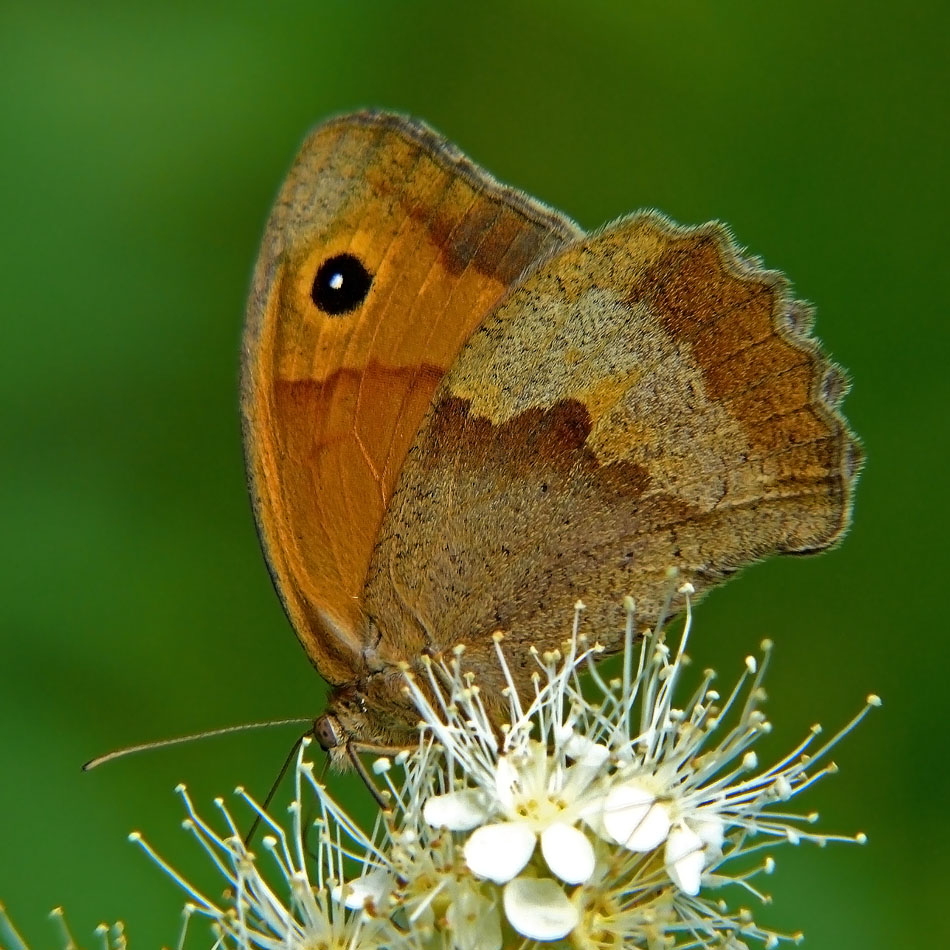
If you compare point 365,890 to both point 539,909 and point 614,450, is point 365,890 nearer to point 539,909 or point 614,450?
point 539,909

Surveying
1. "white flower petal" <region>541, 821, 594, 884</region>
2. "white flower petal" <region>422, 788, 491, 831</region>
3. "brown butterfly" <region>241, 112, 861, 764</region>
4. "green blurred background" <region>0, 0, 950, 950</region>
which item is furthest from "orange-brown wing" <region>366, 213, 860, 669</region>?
"green blurred background" <region>0, 0, 950, 950</region>

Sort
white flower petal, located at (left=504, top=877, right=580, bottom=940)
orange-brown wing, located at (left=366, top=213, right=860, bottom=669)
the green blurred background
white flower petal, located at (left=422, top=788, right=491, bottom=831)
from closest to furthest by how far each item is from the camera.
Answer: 1. white flower petal, located at (left=504, top=877, right=580, bottom=940)
2. white flower petal, located at (left=422, top=788, right=491, bottom=831)
3. orange-brown wing, located at (left=366, top=213, right=860, bottom=669)
4. the green blurred background

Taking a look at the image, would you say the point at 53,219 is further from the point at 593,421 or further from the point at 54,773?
the point at 593,421

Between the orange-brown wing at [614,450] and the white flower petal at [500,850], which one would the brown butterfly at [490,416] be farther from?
the white flower petal at [500,850]

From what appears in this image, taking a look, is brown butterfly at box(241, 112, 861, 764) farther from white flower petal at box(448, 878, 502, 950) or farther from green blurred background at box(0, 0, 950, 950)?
green blurred background at box(0, 0, 950, 950)

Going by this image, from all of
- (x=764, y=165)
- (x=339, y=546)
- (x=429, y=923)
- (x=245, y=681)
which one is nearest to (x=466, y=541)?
(x=339, y=546)

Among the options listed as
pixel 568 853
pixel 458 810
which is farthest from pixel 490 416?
pixel 568 853
